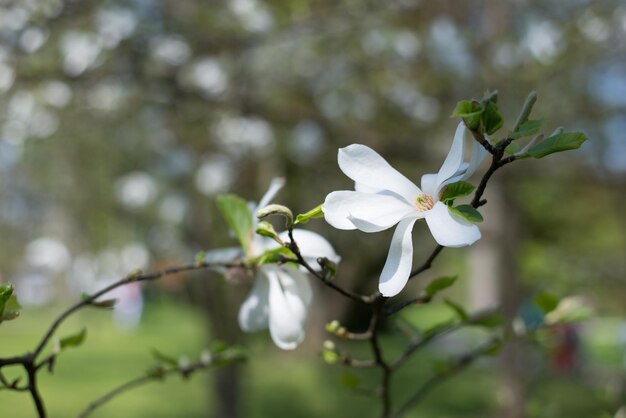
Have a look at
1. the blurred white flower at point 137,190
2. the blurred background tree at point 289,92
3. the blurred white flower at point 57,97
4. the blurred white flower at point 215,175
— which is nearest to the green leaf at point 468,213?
the blurred background tree at point 289,92

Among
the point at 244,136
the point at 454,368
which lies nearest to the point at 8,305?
the point at 454,368

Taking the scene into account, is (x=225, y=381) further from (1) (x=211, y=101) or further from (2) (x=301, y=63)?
(2) (x=301, y=63)

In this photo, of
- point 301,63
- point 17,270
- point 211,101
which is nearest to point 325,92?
point 301,63

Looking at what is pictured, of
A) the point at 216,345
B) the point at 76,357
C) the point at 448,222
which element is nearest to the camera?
the point at 448,222

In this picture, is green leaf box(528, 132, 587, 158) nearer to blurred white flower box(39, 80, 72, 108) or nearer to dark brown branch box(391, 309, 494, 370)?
dark brown branch box(391, 309, 494, 370)

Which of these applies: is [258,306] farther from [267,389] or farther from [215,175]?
[267,389]

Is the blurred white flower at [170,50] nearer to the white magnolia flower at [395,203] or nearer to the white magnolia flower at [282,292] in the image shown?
the white magnolia flower at [282,292]
